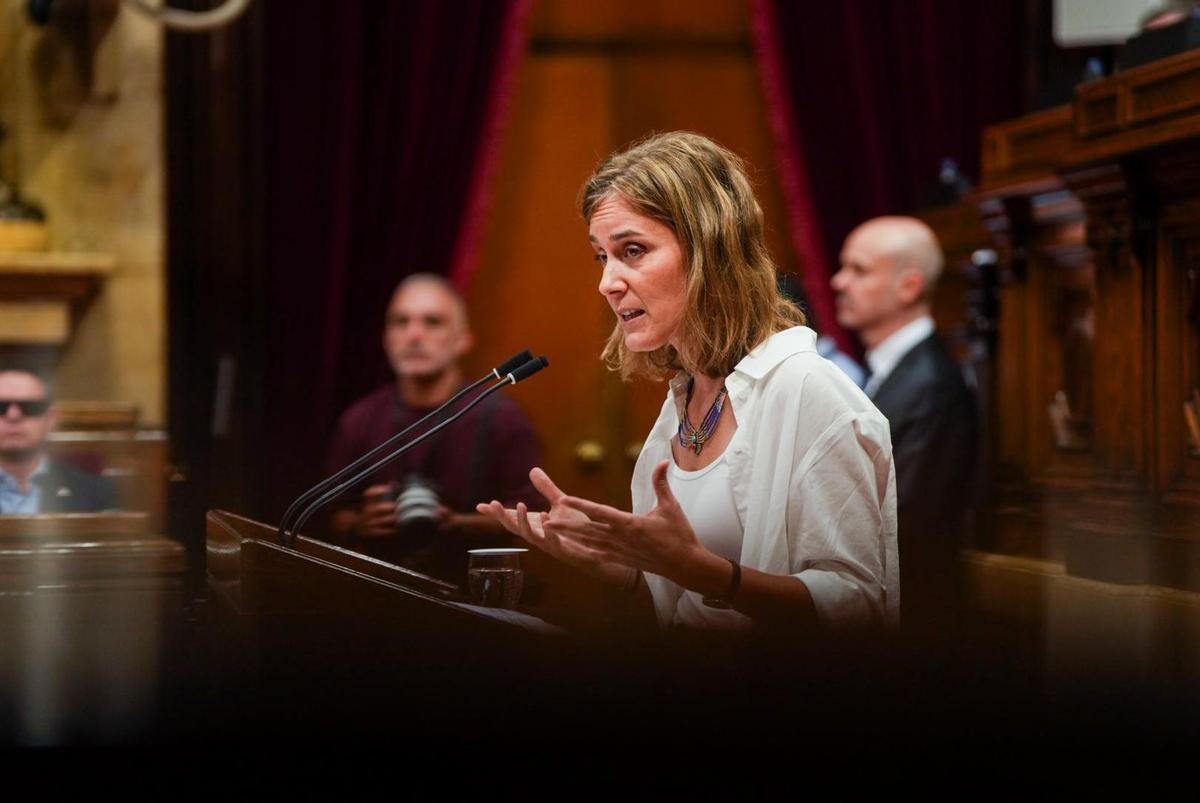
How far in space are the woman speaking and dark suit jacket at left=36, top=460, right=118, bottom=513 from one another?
1140 millimetres

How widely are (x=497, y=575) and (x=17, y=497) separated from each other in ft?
3.43

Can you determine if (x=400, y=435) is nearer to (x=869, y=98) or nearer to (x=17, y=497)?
(x=17, y=497)

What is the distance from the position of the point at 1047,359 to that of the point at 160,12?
2158mm

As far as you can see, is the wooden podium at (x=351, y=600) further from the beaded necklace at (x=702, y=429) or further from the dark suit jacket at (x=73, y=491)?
the dark suit jacket at (x=73, y=491)

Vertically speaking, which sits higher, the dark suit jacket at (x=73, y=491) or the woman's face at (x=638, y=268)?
the woman's face at (x=638, y=268)

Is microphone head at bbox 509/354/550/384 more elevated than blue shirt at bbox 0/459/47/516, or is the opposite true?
microphone head at bbox 509/354/550/384

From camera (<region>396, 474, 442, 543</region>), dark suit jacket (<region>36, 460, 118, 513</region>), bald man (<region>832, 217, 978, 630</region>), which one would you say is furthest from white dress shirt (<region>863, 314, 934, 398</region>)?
dark suit jacket (<region>36, 460, 118, 513</region>)

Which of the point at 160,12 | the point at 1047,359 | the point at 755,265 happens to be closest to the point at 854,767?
the point at 755,265

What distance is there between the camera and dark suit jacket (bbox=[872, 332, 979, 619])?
2.73 metres

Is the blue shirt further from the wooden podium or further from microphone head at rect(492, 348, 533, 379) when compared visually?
microphone head at rect(492, 348, 533, 379)

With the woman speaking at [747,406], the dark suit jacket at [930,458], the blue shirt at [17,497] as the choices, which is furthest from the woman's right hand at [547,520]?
the dark suit jacket at [930,458]

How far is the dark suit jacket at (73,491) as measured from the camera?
2385 mm

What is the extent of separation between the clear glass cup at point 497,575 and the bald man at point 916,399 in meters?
1.03

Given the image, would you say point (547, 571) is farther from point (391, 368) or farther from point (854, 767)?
point (854, 767)
